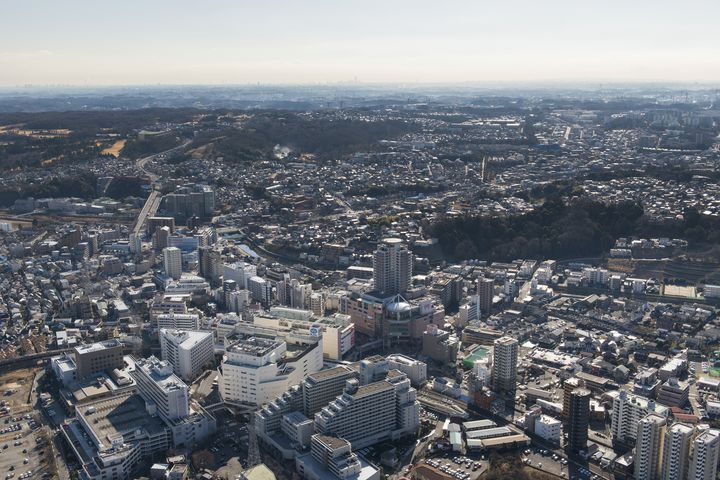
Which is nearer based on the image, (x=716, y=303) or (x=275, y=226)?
(x=716, y=303)

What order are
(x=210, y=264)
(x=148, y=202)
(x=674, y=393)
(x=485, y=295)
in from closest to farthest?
(x=674, y=393)
(x=485, y=295)
(x=210, y=264)
(x=148, y=202)

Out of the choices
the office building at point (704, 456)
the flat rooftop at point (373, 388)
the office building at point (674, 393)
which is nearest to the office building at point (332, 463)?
the flat rooftop at point (373, 388)

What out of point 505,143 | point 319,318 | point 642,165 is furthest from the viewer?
point 505,143

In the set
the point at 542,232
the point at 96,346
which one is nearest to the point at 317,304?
the point at 96,346

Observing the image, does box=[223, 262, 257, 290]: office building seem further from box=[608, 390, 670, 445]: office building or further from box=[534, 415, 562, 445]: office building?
box=[608, 390, 670, 445]: office building

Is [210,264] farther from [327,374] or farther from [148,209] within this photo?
[148,209]

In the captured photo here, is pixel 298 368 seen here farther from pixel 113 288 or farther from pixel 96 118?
pixel 96 118

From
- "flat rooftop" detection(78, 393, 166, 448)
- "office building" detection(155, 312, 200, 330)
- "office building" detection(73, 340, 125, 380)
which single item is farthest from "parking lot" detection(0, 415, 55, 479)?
"office building" detection(155, 312, 200, 330)

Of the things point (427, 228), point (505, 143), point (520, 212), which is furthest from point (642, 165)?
point (427, 228)
